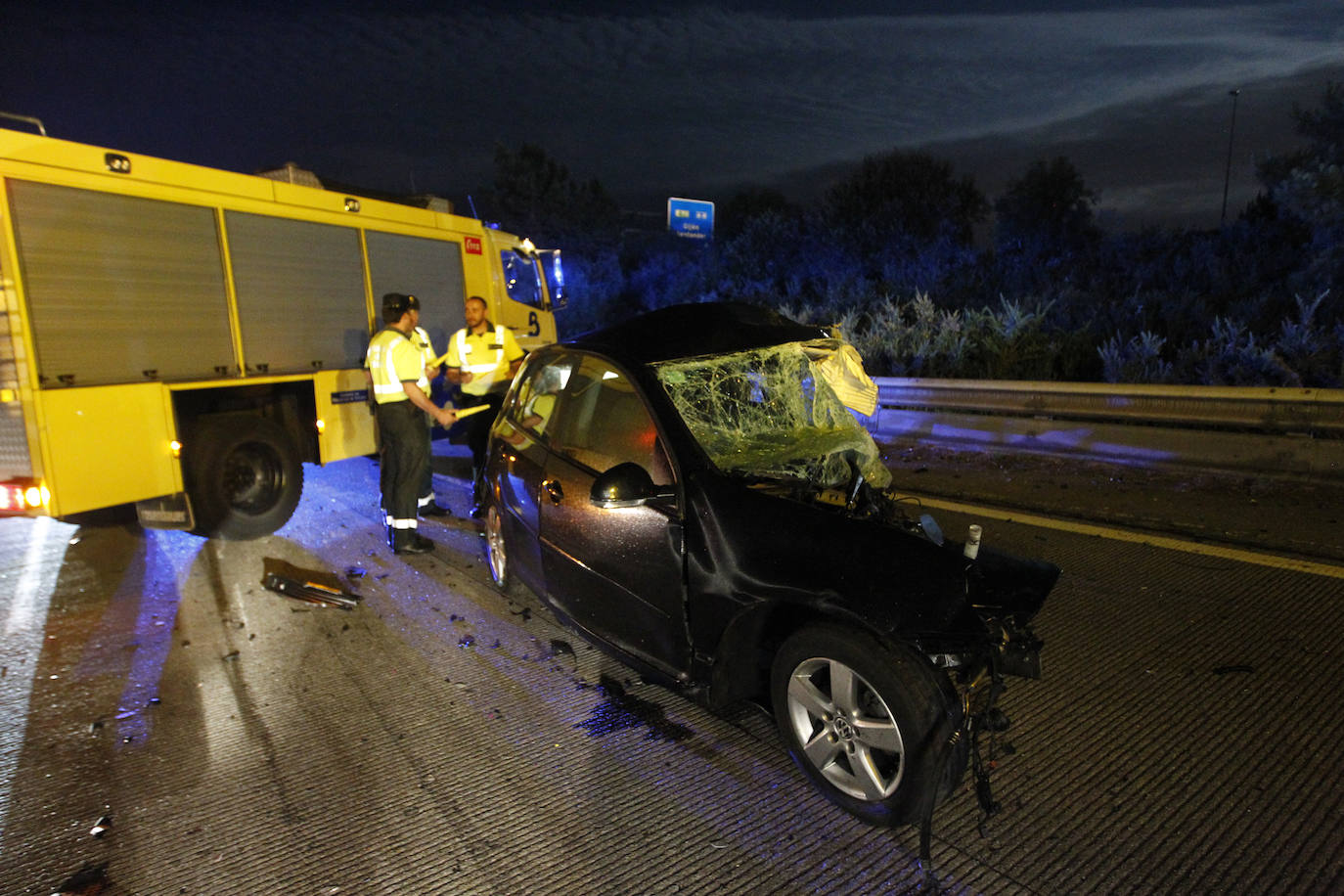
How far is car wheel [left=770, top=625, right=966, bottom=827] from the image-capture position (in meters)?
2.48

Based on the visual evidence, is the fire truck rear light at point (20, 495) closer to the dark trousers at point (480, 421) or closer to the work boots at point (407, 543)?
the work boots at point (407, 543)

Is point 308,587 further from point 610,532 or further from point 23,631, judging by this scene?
point 610,532

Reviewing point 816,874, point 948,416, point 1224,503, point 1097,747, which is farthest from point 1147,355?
point 816,874

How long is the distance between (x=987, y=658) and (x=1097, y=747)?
89 centimetres

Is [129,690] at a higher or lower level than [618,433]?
lower

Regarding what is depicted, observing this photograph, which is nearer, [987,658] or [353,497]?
[987,658]

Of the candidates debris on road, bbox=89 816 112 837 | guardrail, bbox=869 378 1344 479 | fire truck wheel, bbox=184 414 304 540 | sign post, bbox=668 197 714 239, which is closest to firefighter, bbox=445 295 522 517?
fire truck wheel, bbox=184 414 304 540

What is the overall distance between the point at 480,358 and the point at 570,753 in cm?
Result: 434

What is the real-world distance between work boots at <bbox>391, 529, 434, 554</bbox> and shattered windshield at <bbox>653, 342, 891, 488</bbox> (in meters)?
3.20

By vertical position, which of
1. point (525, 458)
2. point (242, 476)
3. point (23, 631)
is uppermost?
point (525, 458)

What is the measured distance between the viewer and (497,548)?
4.95 m

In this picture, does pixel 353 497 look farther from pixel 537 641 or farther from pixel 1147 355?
pixel 1147 355

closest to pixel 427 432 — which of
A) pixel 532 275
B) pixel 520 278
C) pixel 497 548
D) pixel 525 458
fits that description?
pixel 497 548

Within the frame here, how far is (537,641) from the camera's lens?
430 cm
